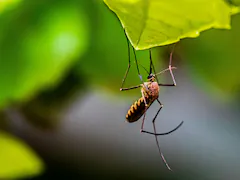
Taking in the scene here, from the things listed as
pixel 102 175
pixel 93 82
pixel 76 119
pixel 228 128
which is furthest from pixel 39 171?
pixel 228 128

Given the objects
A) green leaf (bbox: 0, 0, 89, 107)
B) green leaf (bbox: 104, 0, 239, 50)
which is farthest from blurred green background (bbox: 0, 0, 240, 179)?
green leaf (bbox: 104, 0, 239, 50)

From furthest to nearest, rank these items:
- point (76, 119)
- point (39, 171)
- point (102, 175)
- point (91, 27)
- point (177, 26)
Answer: point (102, 175)
point (76, 119)
point (39, 171)
point (91, 27)
point (177, 26)

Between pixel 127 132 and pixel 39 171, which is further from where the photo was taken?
pixel 127 132

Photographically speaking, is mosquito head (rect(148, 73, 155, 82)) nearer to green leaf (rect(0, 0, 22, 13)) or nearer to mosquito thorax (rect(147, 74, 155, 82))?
mosquito thorax (rect(147, 74, 155, 82))

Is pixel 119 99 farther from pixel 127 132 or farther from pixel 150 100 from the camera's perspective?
pixel 127 132

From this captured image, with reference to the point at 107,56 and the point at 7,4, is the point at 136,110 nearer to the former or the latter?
the point at 107,56

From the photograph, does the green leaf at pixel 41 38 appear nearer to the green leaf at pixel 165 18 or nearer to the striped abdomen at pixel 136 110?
the striped abdomen at pixel 136 110

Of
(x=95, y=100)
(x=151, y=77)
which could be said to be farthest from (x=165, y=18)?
(x=95, y=100)
